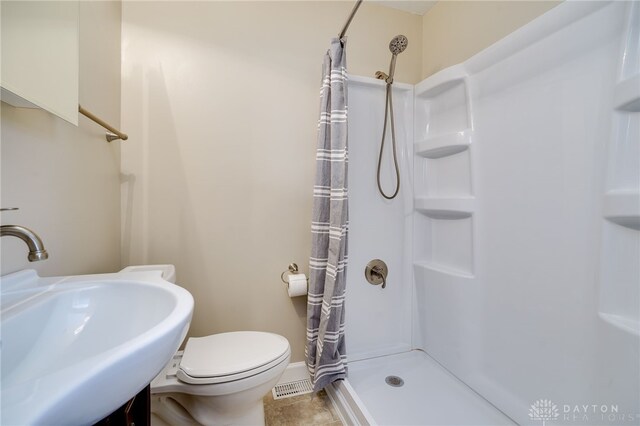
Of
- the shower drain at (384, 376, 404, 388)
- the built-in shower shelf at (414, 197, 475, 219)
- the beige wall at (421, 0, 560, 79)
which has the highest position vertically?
the beige wall at (421, 0, 560, 79)

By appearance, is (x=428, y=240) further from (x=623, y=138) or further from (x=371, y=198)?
(x=623, y=138)

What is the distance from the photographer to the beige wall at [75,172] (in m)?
0.72

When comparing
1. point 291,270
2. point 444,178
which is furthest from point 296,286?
point 444,178

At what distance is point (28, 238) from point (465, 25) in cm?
209

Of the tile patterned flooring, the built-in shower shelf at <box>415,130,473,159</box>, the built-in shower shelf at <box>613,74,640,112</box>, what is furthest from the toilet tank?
the built-in shower shelf at <box>613,74,640,112</box>

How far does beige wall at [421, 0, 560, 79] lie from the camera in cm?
123

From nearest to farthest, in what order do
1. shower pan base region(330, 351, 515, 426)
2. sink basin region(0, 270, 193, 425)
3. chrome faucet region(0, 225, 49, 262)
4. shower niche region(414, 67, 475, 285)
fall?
sink basin region(0, 270, 193, 425) → chrome faucet region(0, 225, 49, 262) → shower pan base region(330, 351, 515, 426) → shower niche region(414, 67, 475, 285)

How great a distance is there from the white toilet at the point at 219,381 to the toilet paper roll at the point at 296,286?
0.28 meters

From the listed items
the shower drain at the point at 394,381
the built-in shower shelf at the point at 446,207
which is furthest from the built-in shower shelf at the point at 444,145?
the shower drain at the point at 394,381

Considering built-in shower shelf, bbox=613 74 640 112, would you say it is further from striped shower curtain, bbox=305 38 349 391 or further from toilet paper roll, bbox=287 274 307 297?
toilet paper roll, bbox=287 274 307 297

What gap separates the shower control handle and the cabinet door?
1.46 m

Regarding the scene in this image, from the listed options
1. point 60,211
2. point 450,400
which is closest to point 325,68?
point 60,211
